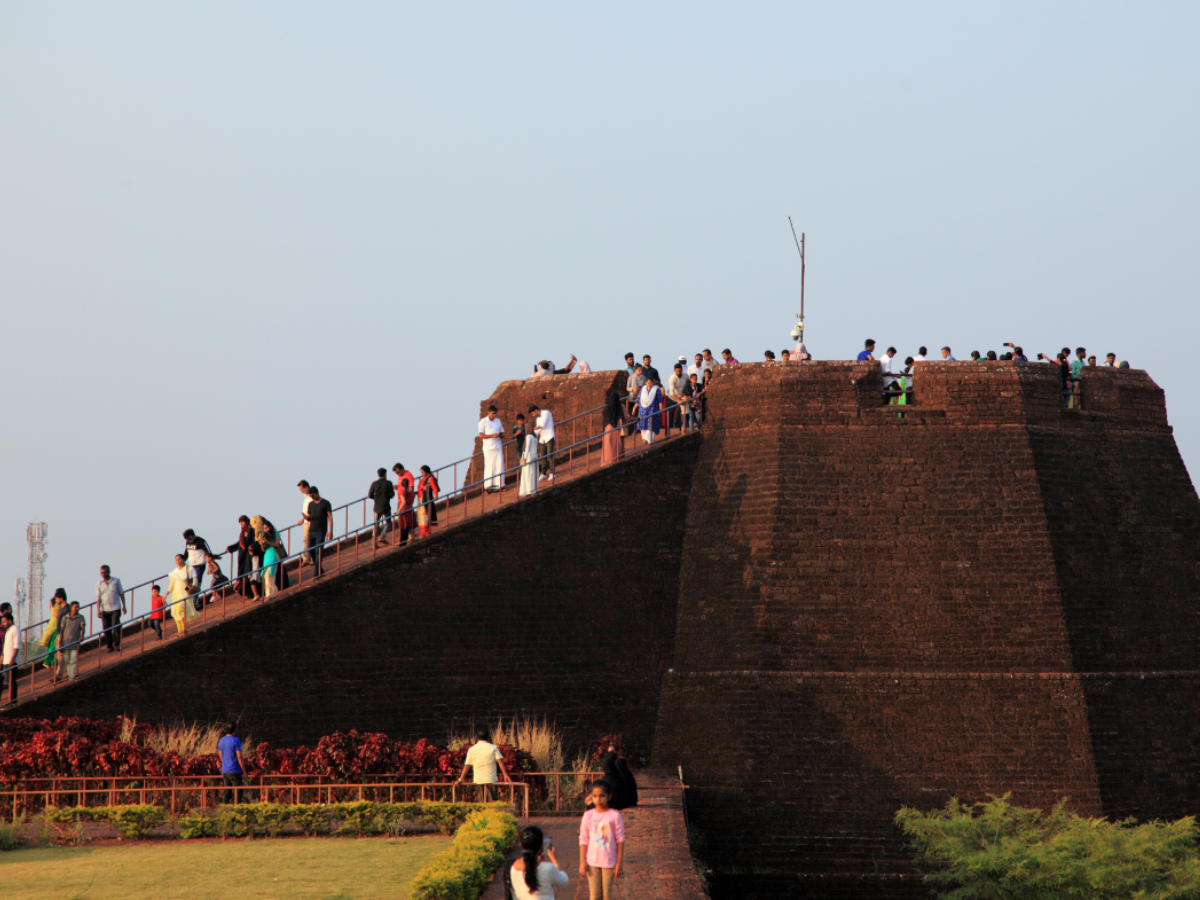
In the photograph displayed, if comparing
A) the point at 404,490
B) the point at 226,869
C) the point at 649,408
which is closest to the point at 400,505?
the point at 404,490

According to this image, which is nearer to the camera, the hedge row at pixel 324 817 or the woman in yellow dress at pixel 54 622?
the hedge row at pixel 324 817

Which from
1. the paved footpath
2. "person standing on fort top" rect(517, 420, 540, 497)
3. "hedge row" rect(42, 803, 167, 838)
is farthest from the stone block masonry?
the paved footpath

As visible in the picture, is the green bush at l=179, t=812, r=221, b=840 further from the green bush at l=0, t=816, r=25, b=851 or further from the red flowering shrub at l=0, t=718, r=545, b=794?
the green bush at l=0, t=816, r=25, b=851

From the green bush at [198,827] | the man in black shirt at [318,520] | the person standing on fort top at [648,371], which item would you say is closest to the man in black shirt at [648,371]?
the person standing on fort top at [648,371]

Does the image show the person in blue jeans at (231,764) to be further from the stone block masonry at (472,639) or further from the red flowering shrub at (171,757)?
the stone block masonry at (472,639)

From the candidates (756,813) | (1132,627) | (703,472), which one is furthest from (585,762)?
(1132,627)

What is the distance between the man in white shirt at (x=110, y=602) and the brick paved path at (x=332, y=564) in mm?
189

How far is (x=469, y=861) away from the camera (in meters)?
10.2

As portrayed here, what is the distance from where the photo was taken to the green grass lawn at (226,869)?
429 inches

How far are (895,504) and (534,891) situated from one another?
11.7 meters

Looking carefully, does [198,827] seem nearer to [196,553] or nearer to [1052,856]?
[196,553]

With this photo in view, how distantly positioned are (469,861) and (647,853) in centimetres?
287

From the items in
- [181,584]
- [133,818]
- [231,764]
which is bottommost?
[133,818]

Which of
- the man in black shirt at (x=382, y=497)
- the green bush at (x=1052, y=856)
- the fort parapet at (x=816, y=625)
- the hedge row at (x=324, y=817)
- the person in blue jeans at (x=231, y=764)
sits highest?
the man in black shirt at (x=382, y=497)
